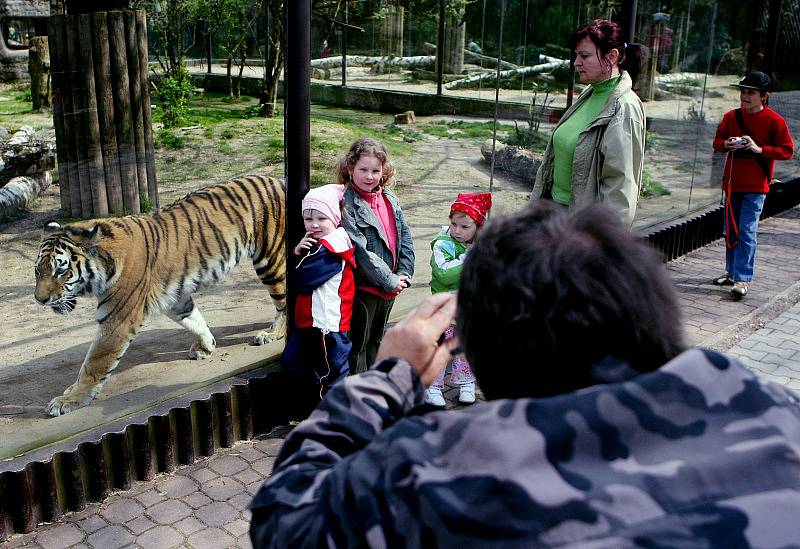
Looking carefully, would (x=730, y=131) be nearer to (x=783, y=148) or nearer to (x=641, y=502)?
(x=783, y=148)

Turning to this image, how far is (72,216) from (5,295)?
0.39 m

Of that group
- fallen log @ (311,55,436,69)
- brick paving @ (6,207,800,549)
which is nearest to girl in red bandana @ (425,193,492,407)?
brick paving @ (6,207,800,549)

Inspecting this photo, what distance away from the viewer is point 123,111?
3.48m

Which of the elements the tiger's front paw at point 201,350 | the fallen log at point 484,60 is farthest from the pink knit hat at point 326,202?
the fallen log at point 484,60

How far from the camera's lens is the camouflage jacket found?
98cm

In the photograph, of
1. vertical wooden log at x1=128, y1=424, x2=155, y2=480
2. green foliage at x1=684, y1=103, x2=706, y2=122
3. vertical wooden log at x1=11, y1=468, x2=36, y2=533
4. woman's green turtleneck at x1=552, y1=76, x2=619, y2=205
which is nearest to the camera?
vertical wooden log at x1=11, y1=468, x2=36, y2=533

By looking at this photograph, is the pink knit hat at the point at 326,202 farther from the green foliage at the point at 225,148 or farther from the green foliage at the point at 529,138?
the green foliage at the point at 529,138

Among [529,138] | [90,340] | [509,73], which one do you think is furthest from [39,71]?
[529,138]

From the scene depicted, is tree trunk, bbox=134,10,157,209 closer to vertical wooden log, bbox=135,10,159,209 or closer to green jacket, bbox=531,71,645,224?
vertical wooden log, bbox=135,10,159,209

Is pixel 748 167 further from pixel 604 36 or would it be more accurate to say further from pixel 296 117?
pixel 296 117

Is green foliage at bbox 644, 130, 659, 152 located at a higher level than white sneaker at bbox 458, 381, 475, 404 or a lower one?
higher

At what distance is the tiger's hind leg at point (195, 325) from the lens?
12.7ft

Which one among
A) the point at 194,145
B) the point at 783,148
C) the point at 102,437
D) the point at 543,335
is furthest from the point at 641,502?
the point at 783,148

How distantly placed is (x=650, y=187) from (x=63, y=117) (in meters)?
5.62
